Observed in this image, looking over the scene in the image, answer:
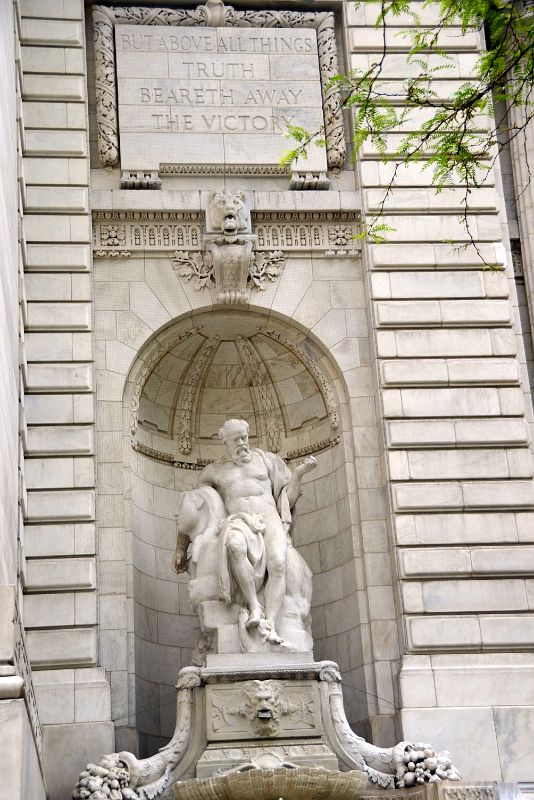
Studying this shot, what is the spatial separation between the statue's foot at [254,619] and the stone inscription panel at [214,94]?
239 inches

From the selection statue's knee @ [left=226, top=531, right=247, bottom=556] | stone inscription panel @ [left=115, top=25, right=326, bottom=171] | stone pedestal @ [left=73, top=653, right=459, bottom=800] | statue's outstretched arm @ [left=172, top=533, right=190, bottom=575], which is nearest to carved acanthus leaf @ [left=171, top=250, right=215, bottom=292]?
stone inscription panel @ [left=115, top=25, right=326, bottom=171]

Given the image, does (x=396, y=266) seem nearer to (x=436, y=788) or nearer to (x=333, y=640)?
(x=333, y=640)

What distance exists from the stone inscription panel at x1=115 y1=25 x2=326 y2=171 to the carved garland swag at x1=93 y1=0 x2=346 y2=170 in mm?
109

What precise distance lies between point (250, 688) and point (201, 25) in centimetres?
917

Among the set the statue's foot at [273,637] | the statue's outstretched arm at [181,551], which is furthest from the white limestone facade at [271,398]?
the statue's foot at [273,637]

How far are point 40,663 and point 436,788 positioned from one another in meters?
4.55

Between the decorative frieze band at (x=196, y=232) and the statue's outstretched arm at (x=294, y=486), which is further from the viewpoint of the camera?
the decorative frieze band at (x=196, y=232)

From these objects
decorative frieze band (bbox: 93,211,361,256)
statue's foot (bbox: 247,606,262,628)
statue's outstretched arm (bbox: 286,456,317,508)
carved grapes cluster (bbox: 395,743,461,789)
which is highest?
decorative frieze band (bbox: 93,211,361,256)

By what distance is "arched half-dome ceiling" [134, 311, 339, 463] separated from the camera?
18031mm

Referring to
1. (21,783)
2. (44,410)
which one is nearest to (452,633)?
(44,410)

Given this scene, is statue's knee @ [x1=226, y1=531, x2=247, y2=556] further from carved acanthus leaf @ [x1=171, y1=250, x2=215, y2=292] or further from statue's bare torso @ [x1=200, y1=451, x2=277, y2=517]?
carved acanthus leaf @ [x1=171, y1=250, x2=215, y2=292]

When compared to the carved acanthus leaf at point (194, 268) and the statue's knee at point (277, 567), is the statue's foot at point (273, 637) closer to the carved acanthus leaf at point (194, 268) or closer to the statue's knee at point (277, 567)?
the statue's knee at point (277, 567)

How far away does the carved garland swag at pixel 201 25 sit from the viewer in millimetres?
18297

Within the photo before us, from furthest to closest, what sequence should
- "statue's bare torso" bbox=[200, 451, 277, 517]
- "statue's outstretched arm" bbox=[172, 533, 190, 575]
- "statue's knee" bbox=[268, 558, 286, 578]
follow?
1. "statue's outstretched arm" bbox=[172, 533, 190, 575]
2. "statue's bare torso" bbox=[200, 451, 277, 517]
3. "statue's knee" bbox=[268, 558, 286, 578]
